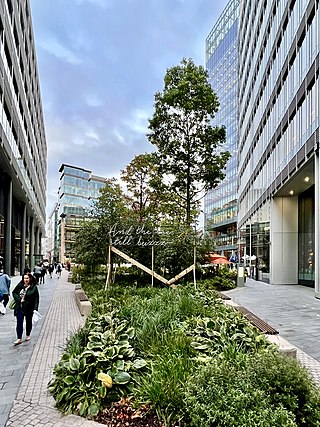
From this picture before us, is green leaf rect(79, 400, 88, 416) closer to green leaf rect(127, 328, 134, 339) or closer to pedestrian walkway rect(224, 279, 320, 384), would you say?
green leaf rect(127, 328, 134, 339)

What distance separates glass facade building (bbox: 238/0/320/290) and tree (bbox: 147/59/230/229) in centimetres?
496

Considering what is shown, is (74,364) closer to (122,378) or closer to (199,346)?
(122,378)

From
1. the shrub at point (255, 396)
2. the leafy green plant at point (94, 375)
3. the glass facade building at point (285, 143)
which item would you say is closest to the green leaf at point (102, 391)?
the leafy green plant at point (94, 375)

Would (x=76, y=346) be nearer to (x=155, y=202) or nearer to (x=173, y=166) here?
(x=173, y=166)

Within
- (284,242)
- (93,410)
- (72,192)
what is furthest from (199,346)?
(72,192)

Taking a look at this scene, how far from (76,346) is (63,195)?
366ft

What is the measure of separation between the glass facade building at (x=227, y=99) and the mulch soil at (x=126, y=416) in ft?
258

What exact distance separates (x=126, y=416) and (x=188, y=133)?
2174 centimetres

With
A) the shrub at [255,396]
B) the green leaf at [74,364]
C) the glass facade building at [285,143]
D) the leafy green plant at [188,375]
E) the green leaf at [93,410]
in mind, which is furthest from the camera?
the glass facade building at [285,143]

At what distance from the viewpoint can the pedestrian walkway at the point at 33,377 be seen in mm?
4480

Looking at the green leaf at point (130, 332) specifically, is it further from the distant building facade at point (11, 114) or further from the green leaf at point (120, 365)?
the distant building facade at point (11, 114)

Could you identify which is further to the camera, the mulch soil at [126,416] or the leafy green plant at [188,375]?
the mulch soil at [126,416]

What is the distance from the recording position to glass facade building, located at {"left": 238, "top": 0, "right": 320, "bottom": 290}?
20391 millimetres

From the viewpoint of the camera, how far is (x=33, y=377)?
6215 millimetres
